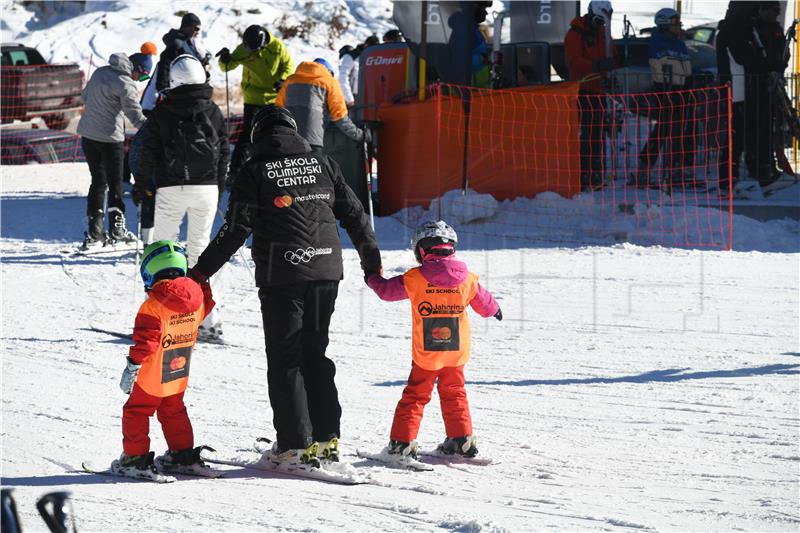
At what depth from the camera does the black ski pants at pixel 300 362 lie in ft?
17.3

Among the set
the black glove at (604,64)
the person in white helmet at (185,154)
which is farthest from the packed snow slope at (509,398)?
the black glove at (604,64)

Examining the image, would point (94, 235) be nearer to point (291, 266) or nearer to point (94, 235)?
point (94, 235)

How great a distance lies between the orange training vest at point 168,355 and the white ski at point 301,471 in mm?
488

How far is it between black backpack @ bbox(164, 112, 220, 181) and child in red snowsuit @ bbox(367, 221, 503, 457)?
2442 millimetres

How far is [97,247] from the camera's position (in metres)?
11.4

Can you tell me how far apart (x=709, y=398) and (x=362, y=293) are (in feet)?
12.5

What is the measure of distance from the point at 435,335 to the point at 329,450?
710mm

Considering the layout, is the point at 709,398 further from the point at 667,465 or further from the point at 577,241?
the point at 577,241

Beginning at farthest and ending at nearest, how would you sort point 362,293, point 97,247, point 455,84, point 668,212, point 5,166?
1. point 5,166
2. point 455,84
3. point 668,212
4. point 97,247
5. point 362,293

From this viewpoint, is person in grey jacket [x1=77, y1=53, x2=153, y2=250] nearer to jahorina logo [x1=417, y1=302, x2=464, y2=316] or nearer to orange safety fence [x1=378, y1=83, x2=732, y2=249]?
orange safety fence [x1=378, y1=83, x2=732, y2=249]

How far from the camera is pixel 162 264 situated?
5324 millimetres

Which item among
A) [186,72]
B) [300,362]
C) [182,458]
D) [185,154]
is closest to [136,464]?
[182,458]

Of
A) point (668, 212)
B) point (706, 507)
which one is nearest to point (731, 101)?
point (668, 212)

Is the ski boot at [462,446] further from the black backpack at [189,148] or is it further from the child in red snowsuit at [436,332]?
the black backpack at [189,148]
